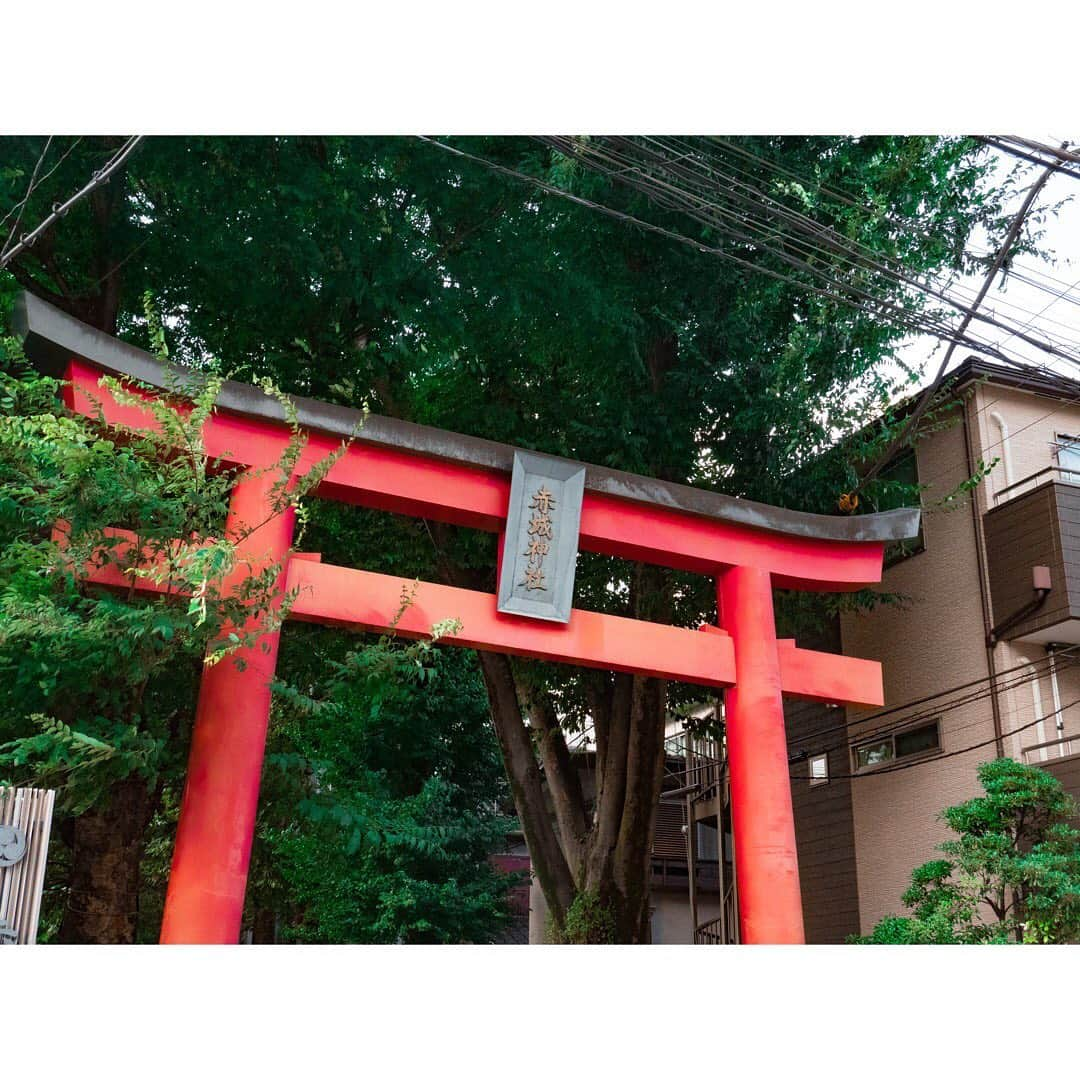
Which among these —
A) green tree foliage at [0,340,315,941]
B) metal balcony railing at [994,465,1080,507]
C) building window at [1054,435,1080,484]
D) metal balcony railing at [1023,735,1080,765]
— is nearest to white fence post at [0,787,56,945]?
green tree foliage at [0,340,315,941]

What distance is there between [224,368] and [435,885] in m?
6.08

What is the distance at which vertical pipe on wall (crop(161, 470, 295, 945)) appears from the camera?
6.16 meters

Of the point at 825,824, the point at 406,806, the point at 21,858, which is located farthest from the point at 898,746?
the point at 21,858

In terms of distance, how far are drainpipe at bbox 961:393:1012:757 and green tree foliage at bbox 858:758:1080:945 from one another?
1954 millimetres

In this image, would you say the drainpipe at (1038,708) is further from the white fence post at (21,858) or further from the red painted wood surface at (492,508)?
the white fence post at (21,858)

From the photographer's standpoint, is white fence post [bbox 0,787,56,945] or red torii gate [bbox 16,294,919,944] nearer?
white fence post [bbox 0,787,56,945]

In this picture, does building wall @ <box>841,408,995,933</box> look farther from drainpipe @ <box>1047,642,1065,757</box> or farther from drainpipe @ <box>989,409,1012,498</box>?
drainpipe @ <box>1047,642,1065,757</box>

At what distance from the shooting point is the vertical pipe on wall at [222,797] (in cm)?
616

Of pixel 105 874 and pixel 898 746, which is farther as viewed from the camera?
pixel 898 746

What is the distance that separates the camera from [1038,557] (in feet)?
38.8

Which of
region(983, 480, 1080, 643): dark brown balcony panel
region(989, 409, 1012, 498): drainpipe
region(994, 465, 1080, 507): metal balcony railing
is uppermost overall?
region(989, 409, 1012, 498): drainpipe

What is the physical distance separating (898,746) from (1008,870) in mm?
4638

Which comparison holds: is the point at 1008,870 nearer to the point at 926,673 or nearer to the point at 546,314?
the point at 926,673

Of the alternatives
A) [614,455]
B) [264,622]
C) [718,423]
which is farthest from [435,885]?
[264,622]
